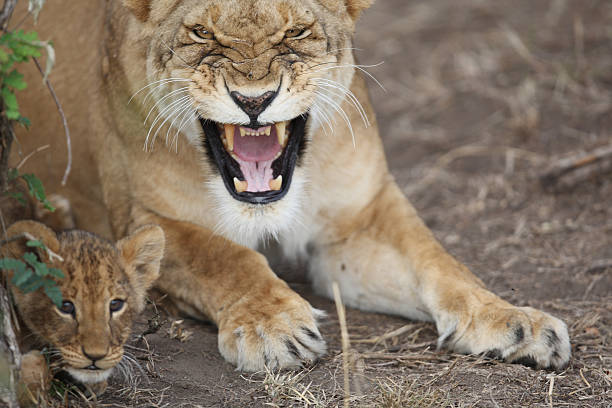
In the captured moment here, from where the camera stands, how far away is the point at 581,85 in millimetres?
5297

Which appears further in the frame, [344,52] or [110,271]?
[344,52]

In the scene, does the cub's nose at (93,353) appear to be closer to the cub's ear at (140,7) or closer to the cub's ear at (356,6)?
the cub's ear at (140,7)

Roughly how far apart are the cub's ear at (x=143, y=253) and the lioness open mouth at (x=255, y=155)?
0.30 m

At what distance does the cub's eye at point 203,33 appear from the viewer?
2.78 meters

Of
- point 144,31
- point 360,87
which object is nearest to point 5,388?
point 144,31

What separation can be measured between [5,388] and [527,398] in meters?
1.41

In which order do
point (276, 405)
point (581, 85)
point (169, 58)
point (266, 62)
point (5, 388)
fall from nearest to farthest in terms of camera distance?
point (5, 388), point (276, 405), point (266, 62), point (169, 58), point (581, 85)

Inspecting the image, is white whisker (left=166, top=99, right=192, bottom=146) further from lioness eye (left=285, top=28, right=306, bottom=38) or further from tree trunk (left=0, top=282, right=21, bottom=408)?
tree trunk (left=0, top=282, right=21, bottom=408)

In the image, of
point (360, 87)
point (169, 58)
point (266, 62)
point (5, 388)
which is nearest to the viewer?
point (5, 388)

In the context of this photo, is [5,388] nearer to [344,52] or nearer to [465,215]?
[344,52]

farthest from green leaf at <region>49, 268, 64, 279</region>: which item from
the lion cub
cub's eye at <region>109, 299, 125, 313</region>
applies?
cub's eye at <region>109, 299, 125, 313</region>

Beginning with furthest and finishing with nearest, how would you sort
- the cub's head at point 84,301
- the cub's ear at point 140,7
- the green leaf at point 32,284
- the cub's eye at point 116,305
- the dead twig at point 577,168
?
the dead twig at point 577,168 → the cub's ear at point 140,7 → the cub's eye at point 116,305 → the cub's head at point 84,301 → the green leaf at point 32,284

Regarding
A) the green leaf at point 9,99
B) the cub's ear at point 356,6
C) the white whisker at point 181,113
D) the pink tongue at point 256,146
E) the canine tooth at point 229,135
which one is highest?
the cub's ear at point 356,6

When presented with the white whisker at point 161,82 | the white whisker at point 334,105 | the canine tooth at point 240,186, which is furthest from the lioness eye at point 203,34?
the canine tooth at point 240,186
